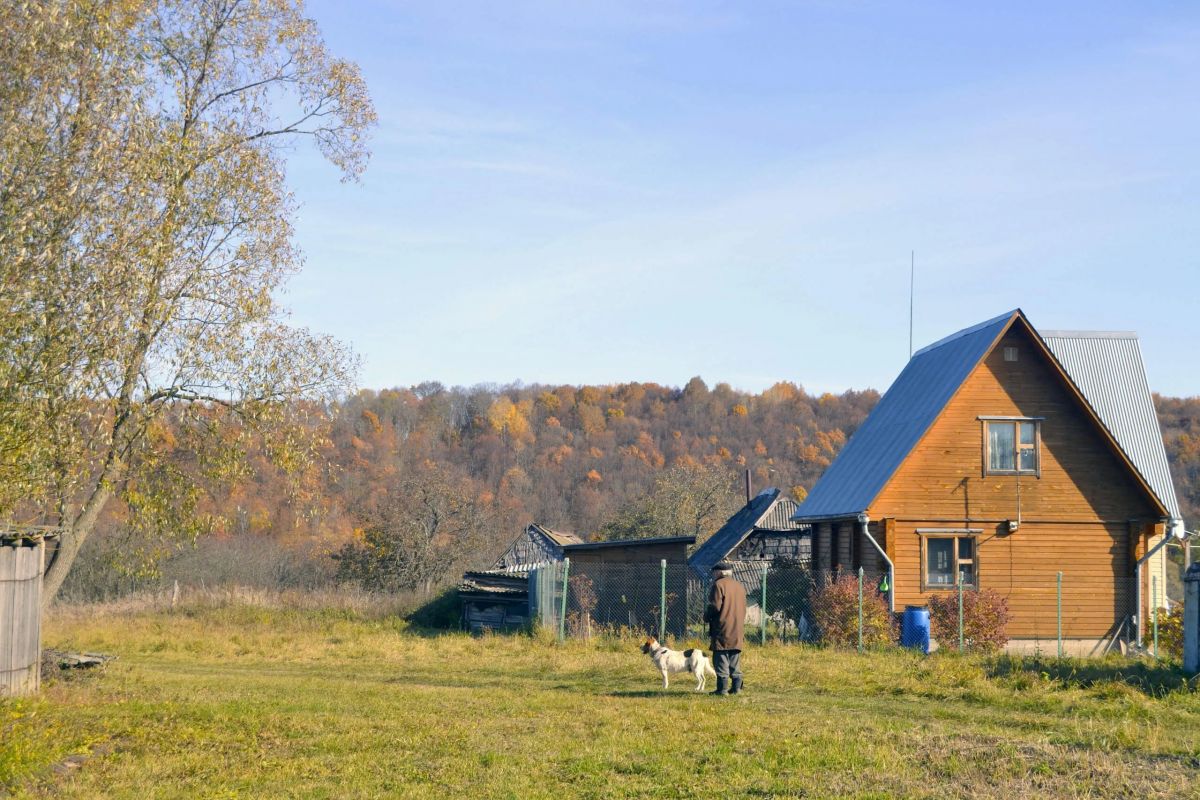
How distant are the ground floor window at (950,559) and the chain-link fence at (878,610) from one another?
26 cm

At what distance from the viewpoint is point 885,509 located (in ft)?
92.0

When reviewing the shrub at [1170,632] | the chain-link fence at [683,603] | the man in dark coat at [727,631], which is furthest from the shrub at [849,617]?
the man in dark coat at [727,631]

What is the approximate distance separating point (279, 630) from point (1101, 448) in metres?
20.5

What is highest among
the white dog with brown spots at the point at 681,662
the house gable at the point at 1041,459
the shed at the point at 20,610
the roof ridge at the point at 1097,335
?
the roof ridge at the point at 1097,335

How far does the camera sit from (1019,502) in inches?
1123

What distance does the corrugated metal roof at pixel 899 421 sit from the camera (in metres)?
28.5

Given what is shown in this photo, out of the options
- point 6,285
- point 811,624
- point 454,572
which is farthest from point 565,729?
point 454,572

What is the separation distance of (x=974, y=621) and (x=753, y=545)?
38.6 feet

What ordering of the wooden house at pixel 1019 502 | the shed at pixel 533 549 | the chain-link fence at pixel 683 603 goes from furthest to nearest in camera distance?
the shed at pixel 533 549, the wooden house at pixel 1019 502, the chain-link fence at pixel 683 603

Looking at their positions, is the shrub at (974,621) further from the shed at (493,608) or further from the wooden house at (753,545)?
the shed at (493,608)

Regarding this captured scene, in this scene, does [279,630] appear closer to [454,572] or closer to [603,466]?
[454,572]

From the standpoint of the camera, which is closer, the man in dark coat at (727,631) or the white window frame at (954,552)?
the man in dark coat at (727,631)

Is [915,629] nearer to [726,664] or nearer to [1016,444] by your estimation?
[1016,444]

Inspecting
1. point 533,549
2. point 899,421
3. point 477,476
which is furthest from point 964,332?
point 477,476
